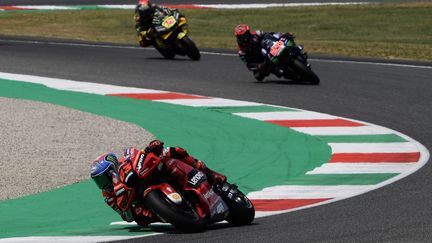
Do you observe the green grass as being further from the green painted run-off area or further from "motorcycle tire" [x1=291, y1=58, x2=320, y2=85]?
the green painted run-off area

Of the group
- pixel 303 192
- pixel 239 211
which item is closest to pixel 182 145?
pixel 303 192

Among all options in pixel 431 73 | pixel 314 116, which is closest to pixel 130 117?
pixel 314 116

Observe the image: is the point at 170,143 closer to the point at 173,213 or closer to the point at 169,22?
the point at 173,213

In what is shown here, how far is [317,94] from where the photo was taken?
19.2 meters

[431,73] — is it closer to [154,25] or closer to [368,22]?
[154,25]

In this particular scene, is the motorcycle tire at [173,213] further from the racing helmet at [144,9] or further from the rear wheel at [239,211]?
the racing helmet at [144,9]

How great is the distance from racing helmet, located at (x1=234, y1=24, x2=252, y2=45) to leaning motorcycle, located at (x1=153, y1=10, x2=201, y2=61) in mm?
3960

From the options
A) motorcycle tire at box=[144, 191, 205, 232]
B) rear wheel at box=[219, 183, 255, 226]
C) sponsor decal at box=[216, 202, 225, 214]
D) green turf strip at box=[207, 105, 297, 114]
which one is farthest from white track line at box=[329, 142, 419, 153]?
motorcycle tire at box=[144, 191, 205, 232]

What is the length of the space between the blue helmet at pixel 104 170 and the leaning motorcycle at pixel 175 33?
49.0 ft

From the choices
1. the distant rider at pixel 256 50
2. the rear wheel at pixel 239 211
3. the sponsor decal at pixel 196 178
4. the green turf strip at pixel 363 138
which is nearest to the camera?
the sponsor decal at pixel 196 178

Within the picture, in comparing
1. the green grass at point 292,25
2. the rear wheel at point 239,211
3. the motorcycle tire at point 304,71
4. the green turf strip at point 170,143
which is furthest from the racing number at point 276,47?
the rear wheel at point 239,211

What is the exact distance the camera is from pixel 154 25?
24.5 m

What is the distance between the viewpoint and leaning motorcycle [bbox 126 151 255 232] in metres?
9.05

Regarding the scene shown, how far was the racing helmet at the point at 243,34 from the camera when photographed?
20047 millimetres
